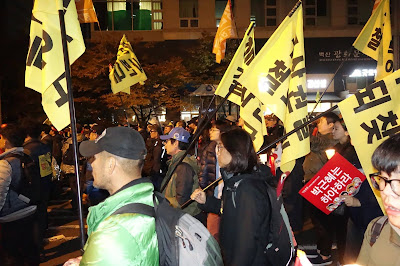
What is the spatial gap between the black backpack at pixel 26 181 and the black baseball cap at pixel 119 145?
297 centimetres

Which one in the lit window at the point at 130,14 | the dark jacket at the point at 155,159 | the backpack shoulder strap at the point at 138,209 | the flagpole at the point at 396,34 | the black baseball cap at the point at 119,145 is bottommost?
the dark jacket at the point at 155,159

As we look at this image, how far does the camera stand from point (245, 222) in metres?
3.04

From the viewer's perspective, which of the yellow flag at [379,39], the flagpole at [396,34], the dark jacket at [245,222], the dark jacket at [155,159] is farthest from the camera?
the flagpole at [396,34]

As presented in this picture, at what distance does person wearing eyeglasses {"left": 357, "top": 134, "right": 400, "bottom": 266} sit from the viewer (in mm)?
1886

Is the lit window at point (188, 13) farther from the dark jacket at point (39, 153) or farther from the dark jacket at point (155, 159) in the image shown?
the dark jacket at point (39, 153)

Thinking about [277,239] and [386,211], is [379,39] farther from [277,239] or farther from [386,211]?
[386,211]

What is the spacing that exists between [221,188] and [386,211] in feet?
12.0

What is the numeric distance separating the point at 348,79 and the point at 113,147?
27864 mm

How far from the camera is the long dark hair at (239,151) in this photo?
3.33 metres

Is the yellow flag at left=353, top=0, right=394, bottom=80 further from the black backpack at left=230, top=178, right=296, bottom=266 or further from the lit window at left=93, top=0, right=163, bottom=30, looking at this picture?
the lit window at left=93, top=0, right=163, bottom=30

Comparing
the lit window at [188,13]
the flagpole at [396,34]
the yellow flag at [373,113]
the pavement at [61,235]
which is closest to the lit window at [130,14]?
the lit window at [188,13]

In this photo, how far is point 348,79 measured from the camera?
28016 millimetres

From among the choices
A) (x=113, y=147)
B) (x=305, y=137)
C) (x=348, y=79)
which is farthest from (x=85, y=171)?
(x=348, y=79)

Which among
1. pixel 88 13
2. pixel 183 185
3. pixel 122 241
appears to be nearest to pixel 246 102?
pixel 183 185
